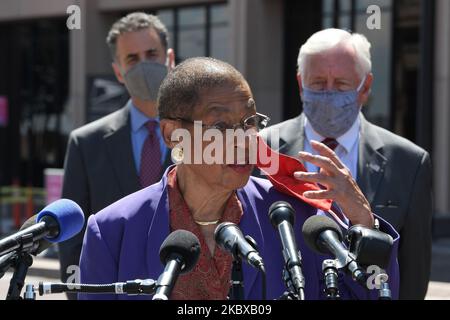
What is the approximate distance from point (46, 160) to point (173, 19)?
17.4 ft

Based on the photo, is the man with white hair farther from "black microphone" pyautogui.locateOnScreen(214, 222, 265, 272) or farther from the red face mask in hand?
"black microphone" pyautogui.locateOnScreen(214, 222, 265, 272)

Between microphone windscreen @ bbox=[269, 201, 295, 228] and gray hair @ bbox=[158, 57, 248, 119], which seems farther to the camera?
gray hair @ bbox=[158, 57, 248, 119]

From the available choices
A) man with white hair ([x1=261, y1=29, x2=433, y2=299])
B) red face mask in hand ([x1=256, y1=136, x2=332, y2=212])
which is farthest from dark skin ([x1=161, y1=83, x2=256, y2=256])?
man with white hair ([x1=261, y1=29, x2=433, y2=299])

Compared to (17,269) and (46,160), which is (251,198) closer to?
(17,269)

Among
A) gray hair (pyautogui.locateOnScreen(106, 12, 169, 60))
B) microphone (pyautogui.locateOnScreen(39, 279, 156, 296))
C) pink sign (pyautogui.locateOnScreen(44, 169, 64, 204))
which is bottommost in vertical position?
pink sign (pyautogui.locateOnScreen(44, 169, 64, 204))

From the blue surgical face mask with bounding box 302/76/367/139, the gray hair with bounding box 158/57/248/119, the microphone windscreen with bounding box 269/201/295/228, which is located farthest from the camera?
the blue surgical face mask with bounding box 302/76/367/139

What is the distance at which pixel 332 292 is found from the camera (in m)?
1.99

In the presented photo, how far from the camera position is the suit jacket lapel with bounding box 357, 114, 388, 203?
13.2 ft

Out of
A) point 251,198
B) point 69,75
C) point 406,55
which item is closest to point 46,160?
point 69,75

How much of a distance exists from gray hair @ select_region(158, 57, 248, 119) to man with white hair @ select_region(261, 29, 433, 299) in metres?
1.25

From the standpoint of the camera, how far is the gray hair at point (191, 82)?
277cm

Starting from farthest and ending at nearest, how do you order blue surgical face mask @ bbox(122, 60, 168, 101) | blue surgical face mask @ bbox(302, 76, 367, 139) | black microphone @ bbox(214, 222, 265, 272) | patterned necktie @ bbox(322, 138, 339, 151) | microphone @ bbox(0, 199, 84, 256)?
1. blue surgical face mask @ bbox(122, 60, 168, 101)
2. patterned necktie @ bbox(322, 138, 339, 151)
3. blue surgical face mask @ bbox(302, 76, 367, 139)
4. microphone @ bbox(0, 199, 84, 256)
5. black microphone @ bbox(214, 222, 265, 272)

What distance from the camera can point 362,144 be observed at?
4.17m
